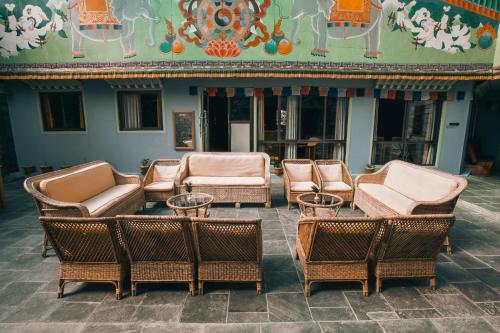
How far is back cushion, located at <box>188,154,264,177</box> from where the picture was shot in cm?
712

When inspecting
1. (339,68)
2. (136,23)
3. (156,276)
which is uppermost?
(136,23)

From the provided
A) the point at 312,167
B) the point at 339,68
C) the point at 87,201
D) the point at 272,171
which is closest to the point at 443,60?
the point at 339,68

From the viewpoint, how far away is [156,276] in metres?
3.24

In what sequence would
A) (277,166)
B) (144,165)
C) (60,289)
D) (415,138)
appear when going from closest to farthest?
1. (60,289)
2. (144,165)
3. (277,166)
4. (415,138)

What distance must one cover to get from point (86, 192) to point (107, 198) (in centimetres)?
41

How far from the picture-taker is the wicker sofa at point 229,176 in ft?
20.7

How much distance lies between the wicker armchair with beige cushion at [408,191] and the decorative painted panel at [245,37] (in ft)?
12.3

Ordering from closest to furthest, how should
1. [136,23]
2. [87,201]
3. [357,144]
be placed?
[87,201], [136,23], [357,144]

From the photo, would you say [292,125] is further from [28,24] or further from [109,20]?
[28,24]

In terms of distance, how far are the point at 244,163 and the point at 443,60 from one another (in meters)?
7.13

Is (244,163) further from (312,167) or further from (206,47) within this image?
(206,47)

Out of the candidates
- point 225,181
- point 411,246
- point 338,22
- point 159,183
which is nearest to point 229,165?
point 225,181

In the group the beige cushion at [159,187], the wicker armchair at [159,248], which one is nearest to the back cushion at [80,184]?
the beige cushion at [159,187]

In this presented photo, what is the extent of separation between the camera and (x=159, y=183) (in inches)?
264
